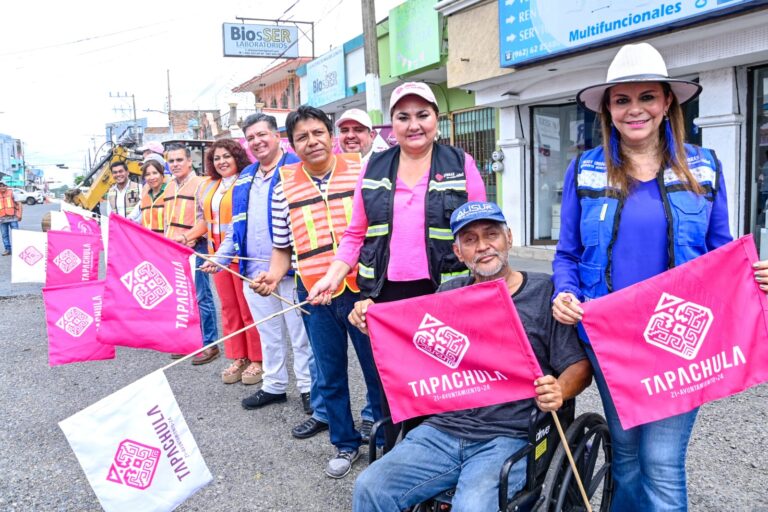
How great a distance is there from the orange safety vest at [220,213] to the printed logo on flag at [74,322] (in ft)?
3.86

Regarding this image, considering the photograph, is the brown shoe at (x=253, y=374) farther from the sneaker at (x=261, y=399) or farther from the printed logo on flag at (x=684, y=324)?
the printed logo on flag at (x=684, y=324)

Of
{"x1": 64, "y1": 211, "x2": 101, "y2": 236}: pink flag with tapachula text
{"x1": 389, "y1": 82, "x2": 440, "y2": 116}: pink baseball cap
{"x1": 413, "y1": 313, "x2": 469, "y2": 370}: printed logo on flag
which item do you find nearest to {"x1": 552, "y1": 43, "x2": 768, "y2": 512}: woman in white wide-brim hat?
{"x1": 413, "y1": 313, "x2": 469, "y2": 370}: printed logo on flag

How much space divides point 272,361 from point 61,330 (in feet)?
5.18

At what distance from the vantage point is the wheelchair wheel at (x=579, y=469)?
213cm

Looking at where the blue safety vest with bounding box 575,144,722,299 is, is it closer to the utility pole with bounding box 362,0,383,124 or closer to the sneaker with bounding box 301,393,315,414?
the sneaker with bounding box 301,393,315,414

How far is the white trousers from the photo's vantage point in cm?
435

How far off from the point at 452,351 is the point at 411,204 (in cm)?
80

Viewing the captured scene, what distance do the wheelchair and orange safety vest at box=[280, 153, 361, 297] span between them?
4.12 ft

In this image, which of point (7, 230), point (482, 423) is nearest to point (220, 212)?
point (482, 423)

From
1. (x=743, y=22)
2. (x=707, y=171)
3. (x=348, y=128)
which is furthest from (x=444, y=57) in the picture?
(x=707, y=171)

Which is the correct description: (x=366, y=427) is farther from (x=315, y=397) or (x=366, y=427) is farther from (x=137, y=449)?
(x=137, y=449)

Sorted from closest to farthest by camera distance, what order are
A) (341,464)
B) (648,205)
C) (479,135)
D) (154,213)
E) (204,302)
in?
1. (648,205)
2. (341,464)
3. (204,302)
4. (154,213)
5. (479,135)

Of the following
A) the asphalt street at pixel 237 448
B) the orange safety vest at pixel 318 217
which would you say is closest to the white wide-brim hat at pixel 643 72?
the orange safety vest at pixel 318 217

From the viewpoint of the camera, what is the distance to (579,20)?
802 centimetres
